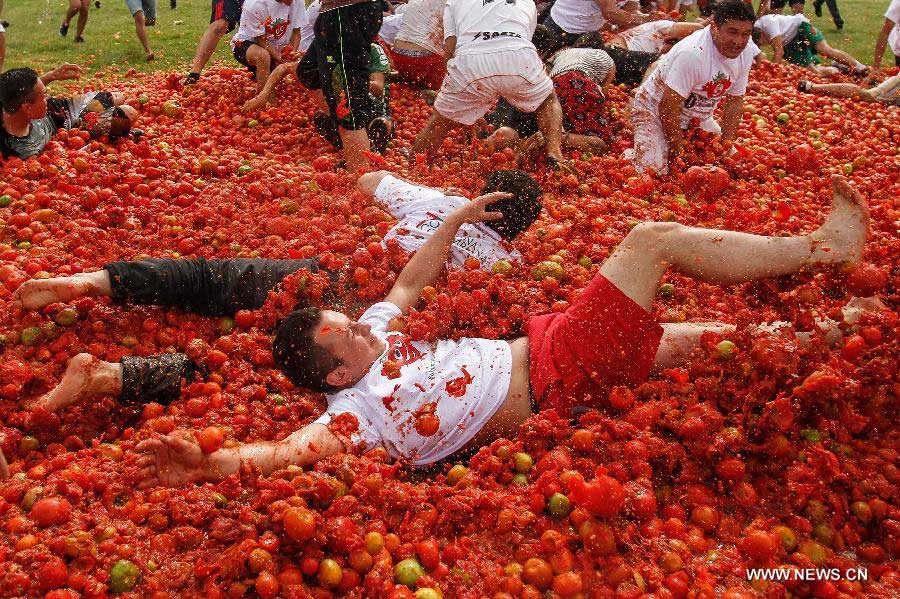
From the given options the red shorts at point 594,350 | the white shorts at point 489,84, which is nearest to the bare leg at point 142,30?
the white shorts at point 489,84

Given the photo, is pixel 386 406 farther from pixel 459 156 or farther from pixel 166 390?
pixel 459 156

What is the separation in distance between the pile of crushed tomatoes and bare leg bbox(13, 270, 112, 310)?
14 centimetres

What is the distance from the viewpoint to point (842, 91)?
339 inches

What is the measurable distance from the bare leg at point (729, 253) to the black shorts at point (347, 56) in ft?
11.7

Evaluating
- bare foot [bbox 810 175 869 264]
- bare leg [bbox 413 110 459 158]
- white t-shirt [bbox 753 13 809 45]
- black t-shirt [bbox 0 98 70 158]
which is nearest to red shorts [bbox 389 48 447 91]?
bare leg [bbox 413 110 459 158]

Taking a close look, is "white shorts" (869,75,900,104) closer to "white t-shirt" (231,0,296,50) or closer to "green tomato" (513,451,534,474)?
"white t-shirt" (231,0,296,50)

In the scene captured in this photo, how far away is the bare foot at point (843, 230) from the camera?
318 centimetres

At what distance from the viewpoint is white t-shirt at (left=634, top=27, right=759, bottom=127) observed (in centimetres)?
593

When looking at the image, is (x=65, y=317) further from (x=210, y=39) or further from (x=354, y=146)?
(x=210, y=39)

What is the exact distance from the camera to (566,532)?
288cm

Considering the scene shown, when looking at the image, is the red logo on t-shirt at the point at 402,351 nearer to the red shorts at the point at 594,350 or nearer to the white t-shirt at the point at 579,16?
the red shorts at the point at 594,350

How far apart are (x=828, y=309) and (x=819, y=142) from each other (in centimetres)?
439

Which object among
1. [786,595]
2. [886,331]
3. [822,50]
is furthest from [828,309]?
[822,50]
